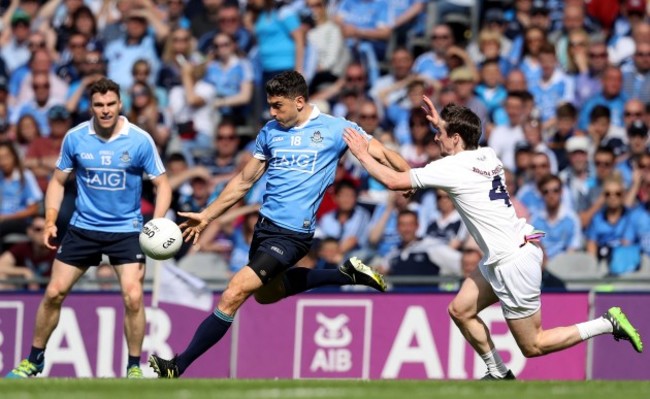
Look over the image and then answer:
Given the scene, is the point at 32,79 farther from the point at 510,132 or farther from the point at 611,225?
the point at 611,225

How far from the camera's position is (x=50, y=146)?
2142 centimetres

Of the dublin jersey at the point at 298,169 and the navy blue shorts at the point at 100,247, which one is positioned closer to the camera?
the dublin jersey at the point at 298,169

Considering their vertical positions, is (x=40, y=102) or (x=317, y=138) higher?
(x=40, y=102)

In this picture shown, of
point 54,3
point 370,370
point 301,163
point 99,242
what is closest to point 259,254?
point 301,163

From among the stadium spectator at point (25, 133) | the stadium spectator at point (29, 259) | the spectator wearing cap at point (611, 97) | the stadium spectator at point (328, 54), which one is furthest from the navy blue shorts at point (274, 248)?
the stadium spectator at point (25, 133)

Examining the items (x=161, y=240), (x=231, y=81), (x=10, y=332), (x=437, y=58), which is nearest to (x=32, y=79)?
(x=231, y=81)

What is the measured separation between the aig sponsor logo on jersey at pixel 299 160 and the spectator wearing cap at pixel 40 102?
968 cm

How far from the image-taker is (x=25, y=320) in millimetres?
18328

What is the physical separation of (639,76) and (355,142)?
760 centimetres

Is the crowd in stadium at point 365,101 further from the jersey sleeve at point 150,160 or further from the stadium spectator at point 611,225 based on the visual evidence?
the jersey sleeve at point 150,160

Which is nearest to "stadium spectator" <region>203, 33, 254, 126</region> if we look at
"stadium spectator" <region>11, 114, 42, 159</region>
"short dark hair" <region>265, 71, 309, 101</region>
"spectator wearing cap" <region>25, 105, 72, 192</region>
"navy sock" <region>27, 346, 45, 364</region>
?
"spectator wearing cap" <region>25, 105, 72, 192</region>

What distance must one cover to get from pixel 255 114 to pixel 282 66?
800 mm

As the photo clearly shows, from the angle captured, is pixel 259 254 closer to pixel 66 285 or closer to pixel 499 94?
pixel 66 285

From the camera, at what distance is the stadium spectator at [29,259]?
19672 millimetres
